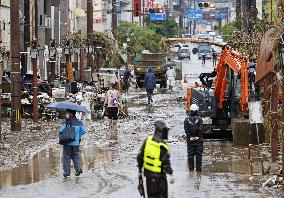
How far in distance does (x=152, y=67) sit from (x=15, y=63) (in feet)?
104

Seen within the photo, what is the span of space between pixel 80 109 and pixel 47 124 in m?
13.4

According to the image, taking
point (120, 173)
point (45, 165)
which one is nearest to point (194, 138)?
point (120, 173)

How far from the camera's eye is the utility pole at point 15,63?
101 ft

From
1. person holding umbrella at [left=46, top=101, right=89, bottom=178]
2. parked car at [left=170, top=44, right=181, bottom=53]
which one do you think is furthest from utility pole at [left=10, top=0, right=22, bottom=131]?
parked car at [left=170, top=44, right=181, bottom=53]

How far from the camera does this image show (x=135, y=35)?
86.8 meters

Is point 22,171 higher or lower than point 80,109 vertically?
lower

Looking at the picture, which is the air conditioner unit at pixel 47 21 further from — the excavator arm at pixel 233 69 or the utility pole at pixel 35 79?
the excavator arm at pixel 233 69

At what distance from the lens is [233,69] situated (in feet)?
95.7

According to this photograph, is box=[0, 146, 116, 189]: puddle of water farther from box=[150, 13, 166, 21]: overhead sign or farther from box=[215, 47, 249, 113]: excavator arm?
box=[150, 13, 166, 21]: overhead sign

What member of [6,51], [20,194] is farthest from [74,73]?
[20,194]

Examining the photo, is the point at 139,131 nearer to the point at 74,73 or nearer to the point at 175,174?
the point at 175,174

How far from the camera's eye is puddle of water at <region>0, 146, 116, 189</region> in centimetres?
2094

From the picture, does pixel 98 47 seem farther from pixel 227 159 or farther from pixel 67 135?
pixel 67 135

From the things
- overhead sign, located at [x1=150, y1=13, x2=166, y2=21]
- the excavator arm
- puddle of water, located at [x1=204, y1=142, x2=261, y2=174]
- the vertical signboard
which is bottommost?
puddle of water, located at [x1=204, y1=142, x2=261, y2=174]
